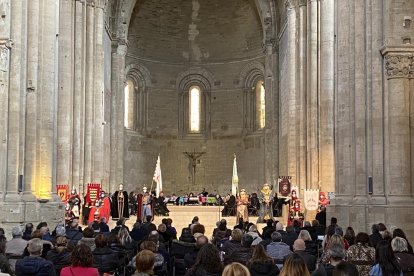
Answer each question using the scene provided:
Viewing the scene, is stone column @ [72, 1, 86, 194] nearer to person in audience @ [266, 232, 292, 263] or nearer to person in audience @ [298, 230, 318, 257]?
person in audience @ [298, 230, 318, 257]

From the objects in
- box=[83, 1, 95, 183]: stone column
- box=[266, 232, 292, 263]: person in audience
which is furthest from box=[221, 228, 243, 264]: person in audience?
box=[83, 1, 95, 183]: stone column

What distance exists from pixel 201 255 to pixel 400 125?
1216cm

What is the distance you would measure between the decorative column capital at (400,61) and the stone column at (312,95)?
1182cm

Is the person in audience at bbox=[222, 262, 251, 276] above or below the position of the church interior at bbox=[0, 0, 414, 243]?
below

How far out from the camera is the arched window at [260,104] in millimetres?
47156

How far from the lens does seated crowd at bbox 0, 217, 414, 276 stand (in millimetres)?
7617

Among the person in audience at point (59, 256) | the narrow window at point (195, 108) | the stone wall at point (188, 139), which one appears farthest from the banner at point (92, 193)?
the narrow window at point (195, 108)

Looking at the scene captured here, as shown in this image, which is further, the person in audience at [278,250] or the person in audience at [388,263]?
the person in audience at [278,250]

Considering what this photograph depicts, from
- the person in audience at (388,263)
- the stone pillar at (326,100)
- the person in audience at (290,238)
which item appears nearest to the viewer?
the person in audience at (388,263)

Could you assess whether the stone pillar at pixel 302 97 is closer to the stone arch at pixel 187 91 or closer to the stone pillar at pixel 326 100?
the stone pillar at pixel 326 100

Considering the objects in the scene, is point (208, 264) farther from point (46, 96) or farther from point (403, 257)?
point (46, 96)

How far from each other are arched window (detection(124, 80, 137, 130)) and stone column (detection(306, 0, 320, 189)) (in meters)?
18.7

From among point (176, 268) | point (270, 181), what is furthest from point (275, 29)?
point (176, 268)

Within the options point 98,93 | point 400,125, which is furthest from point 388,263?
point 98,93
